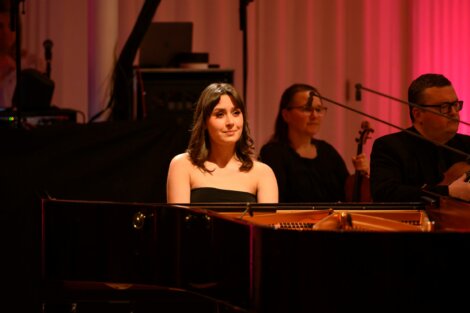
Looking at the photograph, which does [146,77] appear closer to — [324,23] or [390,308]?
[324,23]

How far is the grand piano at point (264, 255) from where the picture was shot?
2.39 metres

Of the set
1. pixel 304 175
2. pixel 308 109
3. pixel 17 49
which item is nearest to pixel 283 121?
pixel 308 109

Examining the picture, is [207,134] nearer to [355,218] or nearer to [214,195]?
[214,195]

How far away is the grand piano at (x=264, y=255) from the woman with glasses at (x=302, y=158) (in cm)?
115

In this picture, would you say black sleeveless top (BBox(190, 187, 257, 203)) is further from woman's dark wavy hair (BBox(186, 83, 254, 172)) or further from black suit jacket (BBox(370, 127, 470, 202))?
black suit jacket (BBox(370, 127, 470, 202))

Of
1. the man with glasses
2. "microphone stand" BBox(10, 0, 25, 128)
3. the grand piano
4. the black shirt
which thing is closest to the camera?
the grand piano

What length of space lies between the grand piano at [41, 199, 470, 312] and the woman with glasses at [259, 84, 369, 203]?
1154mm

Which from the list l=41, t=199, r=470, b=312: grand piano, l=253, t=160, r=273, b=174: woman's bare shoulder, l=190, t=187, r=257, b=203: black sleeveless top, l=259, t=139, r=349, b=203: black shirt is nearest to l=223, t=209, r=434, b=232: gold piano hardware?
l=41, t=199, r=470, b=312: grand piano

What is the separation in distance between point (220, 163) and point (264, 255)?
3.77 ft

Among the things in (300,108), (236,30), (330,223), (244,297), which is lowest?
(244,297)

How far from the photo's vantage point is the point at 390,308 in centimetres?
239

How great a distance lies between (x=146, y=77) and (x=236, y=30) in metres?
1.85

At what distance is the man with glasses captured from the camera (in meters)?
3.30

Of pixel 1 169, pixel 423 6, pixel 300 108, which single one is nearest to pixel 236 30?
pixel 423 6
